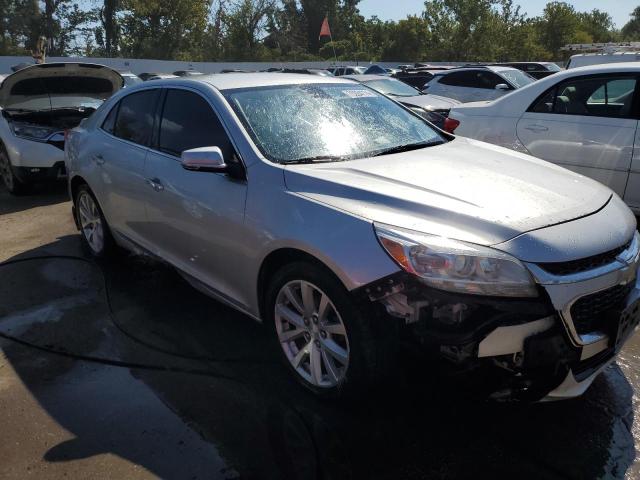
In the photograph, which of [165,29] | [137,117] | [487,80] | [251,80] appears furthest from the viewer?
[165,29]

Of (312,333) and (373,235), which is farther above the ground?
(373,235)

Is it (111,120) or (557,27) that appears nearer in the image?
(111,120)

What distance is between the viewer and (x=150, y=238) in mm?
4109

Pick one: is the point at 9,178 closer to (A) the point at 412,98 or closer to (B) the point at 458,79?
(A) the point at 412,98

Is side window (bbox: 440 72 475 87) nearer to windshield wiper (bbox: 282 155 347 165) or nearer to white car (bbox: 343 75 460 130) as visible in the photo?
white car (bbox: 343 75 460 130)

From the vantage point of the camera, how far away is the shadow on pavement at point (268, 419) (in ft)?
8.20

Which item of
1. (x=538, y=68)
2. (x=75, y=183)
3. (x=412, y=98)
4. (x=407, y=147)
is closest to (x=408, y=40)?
(x=538, y=68)

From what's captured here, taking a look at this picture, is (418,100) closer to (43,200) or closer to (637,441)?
(43,200)

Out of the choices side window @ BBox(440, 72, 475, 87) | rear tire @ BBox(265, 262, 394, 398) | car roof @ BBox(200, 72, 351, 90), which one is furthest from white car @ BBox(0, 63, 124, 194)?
side window @ BBox(440, 72, 475, 87)

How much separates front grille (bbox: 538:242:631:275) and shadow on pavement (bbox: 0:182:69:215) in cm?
658

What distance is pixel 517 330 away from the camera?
2.27 metres

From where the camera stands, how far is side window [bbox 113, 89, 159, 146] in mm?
4191

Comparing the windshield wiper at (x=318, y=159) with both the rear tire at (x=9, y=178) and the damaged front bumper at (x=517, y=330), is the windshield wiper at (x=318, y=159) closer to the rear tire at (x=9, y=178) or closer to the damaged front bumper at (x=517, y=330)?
the damaged front bumper at (x=517, y=330)

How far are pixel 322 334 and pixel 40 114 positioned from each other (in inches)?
254
